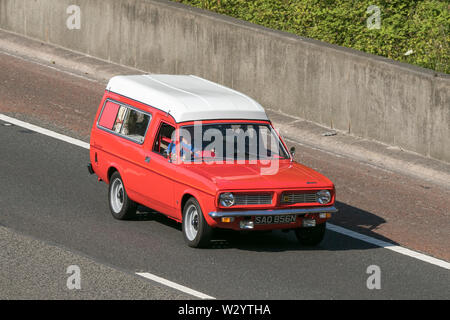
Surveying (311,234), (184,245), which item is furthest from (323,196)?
(184,245)

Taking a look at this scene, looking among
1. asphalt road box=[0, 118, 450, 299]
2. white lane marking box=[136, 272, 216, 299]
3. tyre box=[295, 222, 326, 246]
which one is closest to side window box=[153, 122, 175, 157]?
asphalt road box=[0, 118, 450, 299]

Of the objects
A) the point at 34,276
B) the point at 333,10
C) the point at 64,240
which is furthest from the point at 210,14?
the point at 34,276

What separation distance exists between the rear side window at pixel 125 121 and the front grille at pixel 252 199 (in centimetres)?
201

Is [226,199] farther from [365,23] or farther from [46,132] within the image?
[365,23]

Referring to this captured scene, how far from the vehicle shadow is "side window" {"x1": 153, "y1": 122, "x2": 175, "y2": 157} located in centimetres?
113

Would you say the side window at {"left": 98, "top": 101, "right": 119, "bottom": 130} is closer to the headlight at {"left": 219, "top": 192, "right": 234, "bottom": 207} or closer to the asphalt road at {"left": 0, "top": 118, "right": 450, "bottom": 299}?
the asphalt road at {"left": 0, "top": 118, "right": 450, "bottom": 299}

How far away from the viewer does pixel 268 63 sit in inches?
774

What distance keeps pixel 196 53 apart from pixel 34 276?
10186 millimetres

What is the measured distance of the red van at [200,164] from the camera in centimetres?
1270

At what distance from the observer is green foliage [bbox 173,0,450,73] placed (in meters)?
19.4

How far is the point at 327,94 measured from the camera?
18.8 meters

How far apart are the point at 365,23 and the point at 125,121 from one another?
7.54 meters

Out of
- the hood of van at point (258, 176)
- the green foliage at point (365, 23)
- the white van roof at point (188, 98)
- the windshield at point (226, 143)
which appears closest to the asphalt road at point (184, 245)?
the hood of van at point (258, 176)
